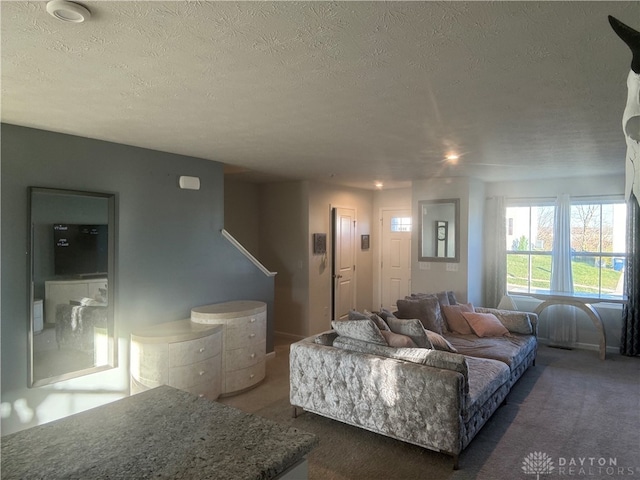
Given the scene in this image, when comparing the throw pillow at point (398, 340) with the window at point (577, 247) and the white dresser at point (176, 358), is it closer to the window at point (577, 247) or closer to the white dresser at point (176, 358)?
the white dresser at point (176, 358)

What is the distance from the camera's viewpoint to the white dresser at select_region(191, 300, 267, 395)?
3.94 m

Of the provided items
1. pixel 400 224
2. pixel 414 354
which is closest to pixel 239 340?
pixel 414 354

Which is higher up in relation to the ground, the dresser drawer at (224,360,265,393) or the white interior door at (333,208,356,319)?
the white interior door at (333,208,356,319)

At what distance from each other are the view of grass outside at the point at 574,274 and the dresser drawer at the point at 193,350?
4702mm

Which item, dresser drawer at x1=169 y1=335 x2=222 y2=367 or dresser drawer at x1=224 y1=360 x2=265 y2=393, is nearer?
dresser drawer at x1=169 y1=335 x2=222 y2=367

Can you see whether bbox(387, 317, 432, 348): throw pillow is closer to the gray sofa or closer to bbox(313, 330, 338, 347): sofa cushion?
the gray sofa

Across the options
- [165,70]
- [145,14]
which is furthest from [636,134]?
[165,70]

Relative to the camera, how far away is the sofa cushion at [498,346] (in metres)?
3.96

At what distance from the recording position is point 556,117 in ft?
8.83

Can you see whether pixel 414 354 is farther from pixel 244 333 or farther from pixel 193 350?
pixel 193 350

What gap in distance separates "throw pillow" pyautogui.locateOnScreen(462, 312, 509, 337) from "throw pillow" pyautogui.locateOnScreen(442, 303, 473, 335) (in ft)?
0.18

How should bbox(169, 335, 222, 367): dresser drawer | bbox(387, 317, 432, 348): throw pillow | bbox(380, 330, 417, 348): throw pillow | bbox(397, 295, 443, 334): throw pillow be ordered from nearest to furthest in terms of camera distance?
bbox(380, 330, 417, 348): throw pillow < bbox(387, 317, 432, 348): throw pillow < bbox(169, 335, 222, 367): dresser drawer < bbox(397, 295, 443, 334): throw pillow

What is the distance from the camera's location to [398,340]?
328 centimetres

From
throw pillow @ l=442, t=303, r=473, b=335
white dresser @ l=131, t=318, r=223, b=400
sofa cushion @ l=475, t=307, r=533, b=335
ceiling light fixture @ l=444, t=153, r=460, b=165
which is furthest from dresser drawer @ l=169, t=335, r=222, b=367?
sofa cushion @ l=475, t=307, r=533, b=335
